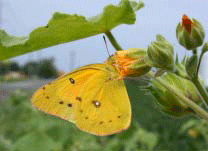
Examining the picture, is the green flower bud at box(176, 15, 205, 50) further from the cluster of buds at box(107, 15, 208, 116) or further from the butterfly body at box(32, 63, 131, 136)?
the butterfly body at box(32, 63, 131, 136)

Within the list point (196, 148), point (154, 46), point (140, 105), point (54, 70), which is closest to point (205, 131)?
point (196, 148)

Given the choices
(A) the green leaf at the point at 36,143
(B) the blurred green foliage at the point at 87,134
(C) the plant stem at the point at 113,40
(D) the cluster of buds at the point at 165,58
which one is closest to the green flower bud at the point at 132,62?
(D) the cluster of buds at the point at 165,58

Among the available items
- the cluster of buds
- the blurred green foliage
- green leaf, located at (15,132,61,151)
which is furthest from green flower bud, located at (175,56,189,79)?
green leaf, located at (15,132,61,151)

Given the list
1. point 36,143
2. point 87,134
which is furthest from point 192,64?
point 87,134

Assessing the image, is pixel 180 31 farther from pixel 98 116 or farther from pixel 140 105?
pixel 140 105

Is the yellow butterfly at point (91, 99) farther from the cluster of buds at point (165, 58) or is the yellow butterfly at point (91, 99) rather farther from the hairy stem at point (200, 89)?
the hairy stem at point (200, 89)

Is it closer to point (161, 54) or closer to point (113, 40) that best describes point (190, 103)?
point (161, 54)
